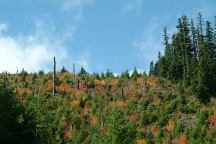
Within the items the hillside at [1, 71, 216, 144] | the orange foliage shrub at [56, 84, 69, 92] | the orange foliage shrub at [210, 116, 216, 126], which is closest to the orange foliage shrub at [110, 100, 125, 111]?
the hillside at [1, 71, 216, 144]

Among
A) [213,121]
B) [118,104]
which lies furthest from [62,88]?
[213,121]

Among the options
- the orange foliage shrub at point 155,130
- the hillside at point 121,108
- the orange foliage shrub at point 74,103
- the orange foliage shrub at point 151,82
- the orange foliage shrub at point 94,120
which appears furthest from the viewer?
the orange foliage shrub at point 151,82

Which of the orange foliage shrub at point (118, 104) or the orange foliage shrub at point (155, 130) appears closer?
the orange foliage shrub at point (155, 130)

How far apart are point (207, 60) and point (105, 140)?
41.7 meters

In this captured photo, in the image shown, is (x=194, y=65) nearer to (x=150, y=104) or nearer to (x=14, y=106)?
(x=150, y=104)

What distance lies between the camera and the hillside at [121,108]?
49.5m

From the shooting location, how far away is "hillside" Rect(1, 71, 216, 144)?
49469 millimetres

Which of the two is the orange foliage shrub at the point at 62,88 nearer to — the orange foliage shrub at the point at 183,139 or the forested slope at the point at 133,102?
the forested slope at the point at 133,102

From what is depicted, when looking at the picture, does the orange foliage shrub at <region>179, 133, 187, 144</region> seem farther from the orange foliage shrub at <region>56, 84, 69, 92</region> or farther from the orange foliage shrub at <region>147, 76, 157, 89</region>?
the orange foliage shrub at <region>56, 84, 69, 92</region>

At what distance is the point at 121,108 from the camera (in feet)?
196

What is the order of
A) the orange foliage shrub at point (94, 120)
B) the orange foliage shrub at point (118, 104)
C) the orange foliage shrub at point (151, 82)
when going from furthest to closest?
the orange foliage shrub at point (151, 82), the orange foliage shrub at point (118, 104), the orange foliage shrub at point (94, 120)

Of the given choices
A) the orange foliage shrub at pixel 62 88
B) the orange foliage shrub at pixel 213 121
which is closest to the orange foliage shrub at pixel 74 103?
the orange foliage shrub at pixel 62 88

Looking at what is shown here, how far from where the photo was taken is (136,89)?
2655 inches

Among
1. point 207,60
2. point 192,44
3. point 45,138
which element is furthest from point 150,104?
point 45,138
